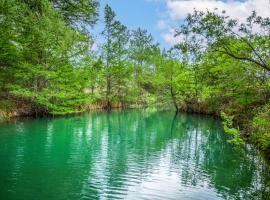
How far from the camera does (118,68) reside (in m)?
47.2

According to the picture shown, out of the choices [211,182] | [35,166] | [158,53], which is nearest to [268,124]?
[211,182]

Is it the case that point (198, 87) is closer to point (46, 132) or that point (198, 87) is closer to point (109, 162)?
point (46, 132)

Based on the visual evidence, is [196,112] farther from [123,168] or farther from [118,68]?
[123,168]

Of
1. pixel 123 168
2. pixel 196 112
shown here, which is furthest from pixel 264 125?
pixel 196 112

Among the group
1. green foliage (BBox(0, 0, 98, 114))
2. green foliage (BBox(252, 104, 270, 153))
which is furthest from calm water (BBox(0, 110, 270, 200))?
green foliage (BBox(0, 0, 98, 114))

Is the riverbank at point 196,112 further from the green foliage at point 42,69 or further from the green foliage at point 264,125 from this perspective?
the green foliage at point 42,69

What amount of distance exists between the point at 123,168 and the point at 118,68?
35676 millimetres

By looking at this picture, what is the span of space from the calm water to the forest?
1625mm

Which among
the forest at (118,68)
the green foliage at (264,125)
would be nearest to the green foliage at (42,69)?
the forest at (118,68)

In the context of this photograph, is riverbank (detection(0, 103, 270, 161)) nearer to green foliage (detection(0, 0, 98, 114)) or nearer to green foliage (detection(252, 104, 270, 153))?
green foliage (detection(252, 104, 270, 153))

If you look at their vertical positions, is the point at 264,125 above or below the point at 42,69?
below

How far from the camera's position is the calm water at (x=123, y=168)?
9633mm

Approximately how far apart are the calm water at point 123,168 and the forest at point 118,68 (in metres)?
1.63

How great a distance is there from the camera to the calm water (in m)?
9.63
